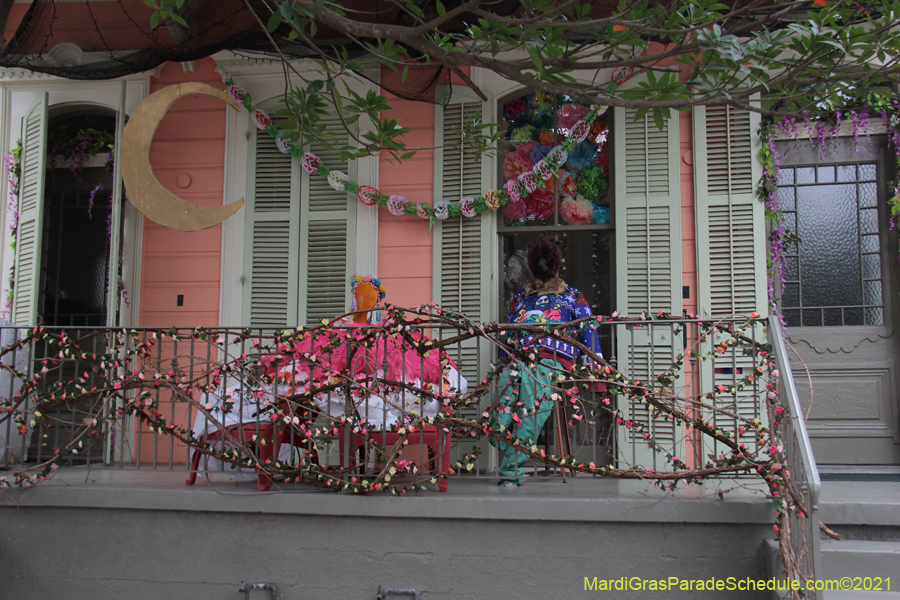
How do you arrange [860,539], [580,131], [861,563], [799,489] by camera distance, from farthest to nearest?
[580,131] → [860,539] → [861,563] → [799,489]

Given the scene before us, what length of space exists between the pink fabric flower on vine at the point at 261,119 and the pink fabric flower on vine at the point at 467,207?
1644 mm

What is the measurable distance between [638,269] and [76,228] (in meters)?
4.63

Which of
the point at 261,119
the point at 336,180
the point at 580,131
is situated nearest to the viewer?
the point at 580,131

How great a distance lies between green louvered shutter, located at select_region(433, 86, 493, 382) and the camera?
4.84 m

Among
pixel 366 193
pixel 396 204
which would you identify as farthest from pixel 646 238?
pixel 366 193

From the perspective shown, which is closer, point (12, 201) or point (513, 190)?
point (513, 190)

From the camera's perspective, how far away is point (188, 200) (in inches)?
205

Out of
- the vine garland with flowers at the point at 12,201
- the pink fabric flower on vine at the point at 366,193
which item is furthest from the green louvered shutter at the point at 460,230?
the vine garland with flowers at the point at 12,201

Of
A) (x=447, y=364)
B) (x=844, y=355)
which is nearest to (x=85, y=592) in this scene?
(x=447, y=364)

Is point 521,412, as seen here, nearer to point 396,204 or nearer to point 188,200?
point 396,204

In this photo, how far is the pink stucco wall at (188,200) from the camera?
5.12 meters

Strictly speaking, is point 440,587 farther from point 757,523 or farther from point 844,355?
point 844,355

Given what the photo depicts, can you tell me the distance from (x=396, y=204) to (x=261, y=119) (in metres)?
1.27

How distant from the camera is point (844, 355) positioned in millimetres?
4645
